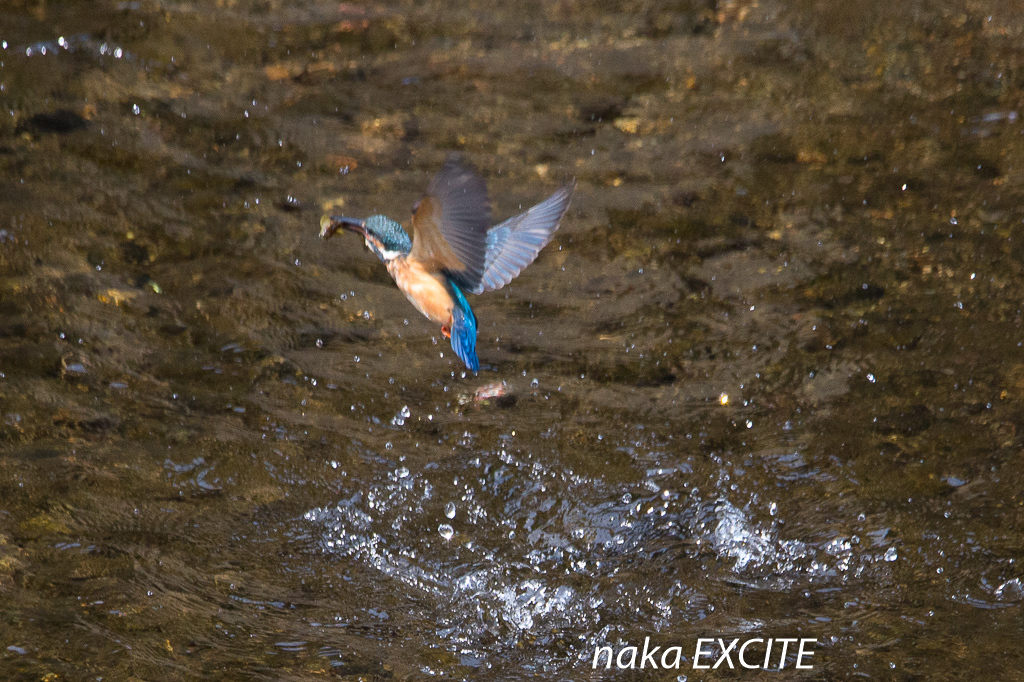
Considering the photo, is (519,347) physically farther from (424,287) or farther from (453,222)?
(453,222)

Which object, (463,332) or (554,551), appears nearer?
(463,332)

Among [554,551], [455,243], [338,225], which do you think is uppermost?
[338,225]

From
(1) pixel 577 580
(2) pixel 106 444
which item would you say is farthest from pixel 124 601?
(1) pixel 577 580

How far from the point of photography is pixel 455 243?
2768 millimetres

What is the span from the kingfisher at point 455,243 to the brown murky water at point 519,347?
81 centimetres

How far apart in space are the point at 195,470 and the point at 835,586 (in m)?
2.65

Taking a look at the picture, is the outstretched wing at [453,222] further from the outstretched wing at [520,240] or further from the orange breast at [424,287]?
the outstretched wing at [520,240]

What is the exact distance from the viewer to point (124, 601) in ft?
10.5

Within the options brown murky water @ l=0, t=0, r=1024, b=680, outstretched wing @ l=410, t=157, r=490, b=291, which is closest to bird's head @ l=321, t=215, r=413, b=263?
outstretched wing @ l=410, t=157, r=490, b=291

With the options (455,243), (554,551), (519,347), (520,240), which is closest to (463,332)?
(520,240)

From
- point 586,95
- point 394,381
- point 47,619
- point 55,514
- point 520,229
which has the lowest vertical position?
point 47,619

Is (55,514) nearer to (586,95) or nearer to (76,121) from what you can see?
(76,121)

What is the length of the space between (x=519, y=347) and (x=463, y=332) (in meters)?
0.84

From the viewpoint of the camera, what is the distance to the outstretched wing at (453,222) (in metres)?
2.55
